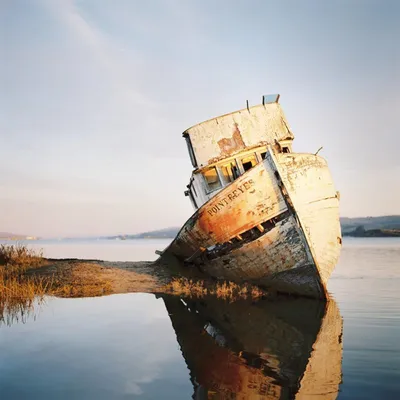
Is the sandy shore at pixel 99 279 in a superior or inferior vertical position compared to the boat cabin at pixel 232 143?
inferior

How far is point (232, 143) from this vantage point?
38.3ft

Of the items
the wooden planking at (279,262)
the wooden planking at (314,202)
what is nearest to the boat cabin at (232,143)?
the wooden planking at (314,202)

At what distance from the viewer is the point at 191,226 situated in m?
10.6

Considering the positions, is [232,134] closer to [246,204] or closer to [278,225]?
[246,204]

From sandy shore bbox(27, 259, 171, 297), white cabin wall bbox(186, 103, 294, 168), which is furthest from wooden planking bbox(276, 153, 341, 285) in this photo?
sandy shore bbox(27, 259, 171, 297)

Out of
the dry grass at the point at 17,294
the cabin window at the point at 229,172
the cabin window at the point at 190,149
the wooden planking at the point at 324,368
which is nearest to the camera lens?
the wooden planking at the point at 324,368

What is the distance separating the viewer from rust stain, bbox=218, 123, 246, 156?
11617mm

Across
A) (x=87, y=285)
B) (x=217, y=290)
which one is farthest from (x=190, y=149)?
(x=87, y=285)

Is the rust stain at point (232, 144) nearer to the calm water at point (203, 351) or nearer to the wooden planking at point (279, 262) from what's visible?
the wooden planking at point (279, 262)

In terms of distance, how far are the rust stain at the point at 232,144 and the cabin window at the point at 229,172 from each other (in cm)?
38

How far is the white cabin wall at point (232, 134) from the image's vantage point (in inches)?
459

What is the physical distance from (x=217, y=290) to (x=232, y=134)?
4732mm

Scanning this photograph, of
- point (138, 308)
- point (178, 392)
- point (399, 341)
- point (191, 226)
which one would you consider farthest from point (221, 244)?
point (178, 392)

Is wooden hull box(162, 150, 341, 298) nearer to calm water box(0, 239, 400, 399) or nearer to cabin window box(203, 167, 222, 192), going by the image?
calm water box(0, 239, 400, 399)
